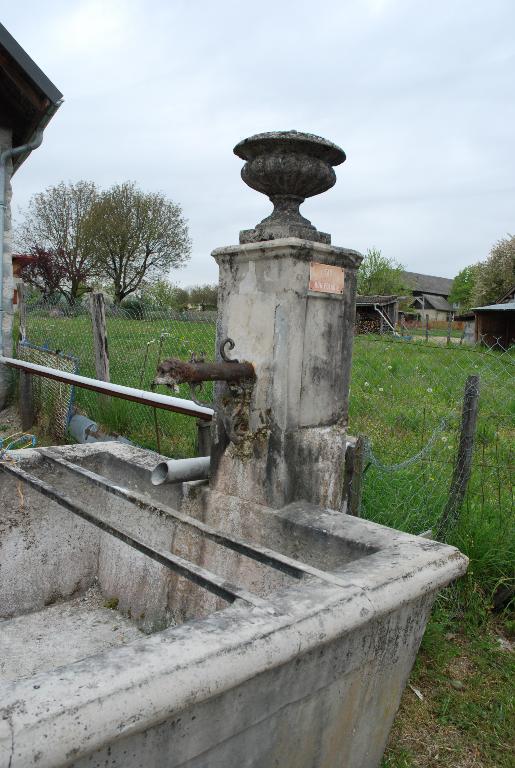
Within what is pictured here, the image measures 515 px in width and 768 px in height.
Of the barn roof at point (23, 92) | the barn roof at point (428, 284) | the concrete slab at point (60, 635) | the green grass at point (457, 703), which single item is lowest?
the green grass at point (457, 703)

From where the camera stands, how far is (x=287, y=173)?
2.22 m

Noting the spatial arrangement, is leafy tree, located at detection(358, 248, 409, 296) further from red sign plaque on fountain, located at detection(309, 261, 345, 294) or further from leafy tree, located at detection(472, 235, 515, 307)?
red sign plaque on fountain, located at detection(309, 261, 345, 294)

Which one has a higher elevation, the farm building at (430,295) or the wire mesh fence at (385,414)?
the farm building at (430,295)

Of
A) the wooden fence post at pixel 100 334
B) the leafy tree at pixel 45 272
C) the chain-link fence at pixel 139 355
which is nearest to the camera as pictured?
the chain-link fence at pixel 139 355

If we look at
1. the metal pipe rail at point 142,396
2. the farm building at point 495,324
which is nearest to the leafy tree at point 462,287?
the farm building at point 495,324

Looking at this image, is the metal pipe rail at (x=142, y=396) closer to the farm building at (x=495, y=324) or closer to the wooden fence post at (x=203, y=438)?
the wooden fence post at (x=203, y=438)

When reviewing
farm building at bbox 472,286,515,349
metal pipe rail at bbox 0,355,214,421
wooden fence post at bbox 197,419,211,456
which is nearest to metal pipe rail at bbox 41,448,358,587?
metal pipe rail at bbox 0,355,214,421

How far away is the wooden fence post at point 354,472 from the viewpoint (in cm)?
296

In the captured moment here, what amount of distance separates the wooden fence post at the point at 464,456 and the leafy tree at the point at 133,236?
3094cm

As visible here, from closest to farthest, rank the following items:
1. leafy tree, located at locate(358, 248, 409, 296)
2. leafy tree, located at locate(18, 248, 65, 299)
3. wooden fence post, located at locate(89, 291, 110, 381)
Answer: wooden fence post, located at locate(89, 291, 110, 381) < leafy tree, located at locate(18, 248, 65, 299) < leafy tree, located at locate(358, 248, 409, 296)

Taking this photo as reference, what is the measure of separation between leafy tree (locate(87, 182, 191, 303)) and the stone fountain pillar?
31.3 metres

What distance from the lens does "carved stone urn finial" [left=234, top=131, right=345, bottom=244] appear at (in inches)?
85.9

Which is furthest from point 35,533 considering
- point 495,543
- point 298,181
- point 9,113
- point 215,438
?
point 9,113

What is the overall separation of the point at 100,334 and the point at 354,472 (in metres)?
3.36
